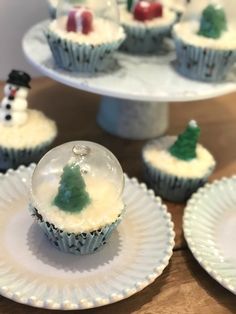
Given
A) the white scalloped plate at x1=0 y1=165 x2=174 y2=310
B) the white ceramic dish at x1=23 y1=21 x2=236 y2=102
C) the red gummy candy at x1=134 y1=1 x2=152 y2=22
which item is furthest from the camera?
the red gummy candy at x1=134 y1=1 x2=152 y2=22

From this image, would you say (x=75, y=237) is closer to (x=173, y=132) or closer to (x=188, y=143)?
(x=188, y=143)

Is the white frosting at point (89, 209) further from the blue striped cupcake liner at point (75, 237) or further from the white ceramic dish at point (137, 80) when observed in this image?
the white ceramic dish at point (137, 80)

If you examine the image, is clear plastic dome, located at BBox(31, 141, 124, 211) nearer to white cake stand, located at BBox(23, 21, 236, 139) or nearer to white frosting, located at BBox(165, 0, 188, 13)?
white cake stand, located at BBox(23, 21, 236, 139)

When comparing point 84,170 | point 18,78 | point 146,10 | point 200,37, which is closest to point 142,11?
point 146,10

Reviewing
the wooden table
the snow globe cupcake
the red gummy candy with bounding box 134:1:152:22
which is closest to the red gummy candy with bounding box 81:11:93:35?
the snow globe cupcake

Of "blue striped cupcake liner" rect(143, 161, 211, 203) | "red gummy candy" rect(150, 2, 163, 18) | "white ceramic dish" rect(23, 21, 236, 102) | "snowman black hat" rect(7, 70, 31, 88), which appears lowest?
"blue striped cupcake liner" rect(143, 161, 211, 203)

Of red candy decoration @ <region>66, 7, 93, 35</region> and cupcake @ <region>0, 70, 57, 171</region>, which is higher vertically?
red candy decoration @ <region>66, 7, 93, 35</region>

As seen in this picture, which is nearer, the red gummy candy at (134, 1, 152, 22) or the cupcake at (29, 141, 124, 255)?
the cupcake at (29, 141, 124, 255)

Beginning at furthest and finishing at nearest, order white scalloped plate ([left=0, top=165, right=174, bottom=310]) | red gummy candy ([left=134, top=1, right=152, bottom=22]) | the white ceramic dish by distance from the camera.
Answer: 1. red gummy candy ([left=134, top=1, right=152, bottom=22])
2. the white ceramic dish
3. white scalloped plate ([left=0, top=165, right=174, bottom=310])
